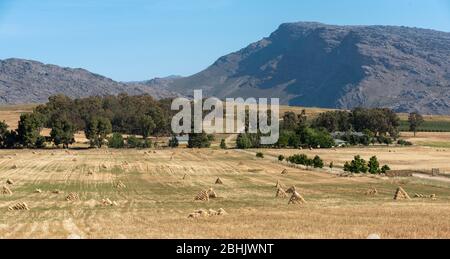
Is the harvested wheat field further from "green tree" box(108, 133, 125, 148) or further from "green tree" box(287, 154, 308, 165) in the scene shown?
"green tree" box(108, 133, 125, 148)

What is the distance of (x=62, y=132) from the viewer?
16538 cm

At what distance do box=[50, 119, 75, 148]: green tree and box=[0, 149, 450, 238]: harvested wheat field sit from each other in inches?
2780

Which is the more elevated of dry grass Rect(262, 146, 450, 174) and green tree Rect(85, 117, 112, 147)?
green tree Rect(85, 117, 112, 147)

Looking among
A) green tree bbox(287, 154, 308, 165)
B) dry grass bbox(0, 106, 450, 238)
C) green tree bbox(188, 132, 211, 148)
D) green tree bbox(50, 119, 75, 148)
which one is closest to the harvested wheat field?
dry grass bbox(0, 106, 450, 238)

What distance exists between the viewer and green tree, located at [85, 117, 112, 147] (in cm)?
16975

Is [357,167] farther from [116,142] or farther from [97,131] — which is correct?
[97,131]

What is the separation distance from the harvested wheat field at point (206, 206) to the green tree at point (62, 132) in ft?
232

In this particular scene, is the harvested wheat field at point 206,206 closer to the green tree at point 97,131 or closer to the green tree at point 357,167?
the green tree at point 357,167

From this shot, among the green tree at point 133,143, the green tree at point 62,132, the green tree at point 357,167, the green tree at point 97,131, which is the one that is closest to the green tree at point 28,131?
the green tree at point 62,132

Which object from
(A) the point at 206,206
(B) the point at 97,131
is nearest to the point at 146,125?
(B) the point at 97,131

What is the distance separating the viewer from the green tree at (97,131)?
557ft

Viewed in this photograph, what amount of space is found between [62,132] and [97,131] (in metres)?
9.69
